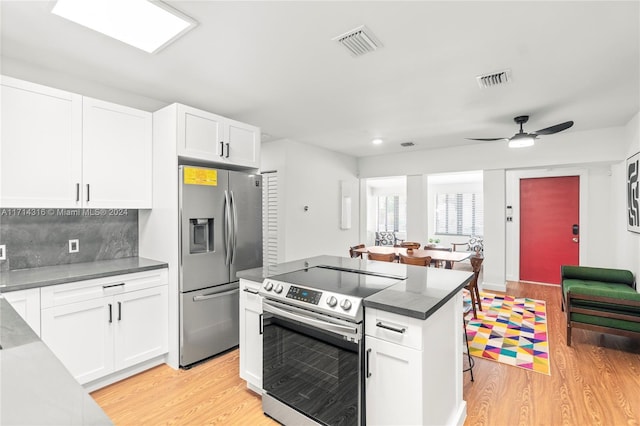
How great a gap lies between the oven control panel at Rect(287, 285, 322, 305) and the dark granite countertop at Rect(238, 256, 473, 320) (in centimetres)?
32

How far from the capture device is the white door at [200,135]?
8.97 feet

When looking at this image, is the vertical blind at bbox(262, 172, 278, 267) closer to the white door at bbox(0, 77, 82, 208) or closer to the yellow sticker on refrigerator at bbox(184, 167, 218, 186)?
the yellow sticker on refrigerator at bbox(184, 167, 218, 186)

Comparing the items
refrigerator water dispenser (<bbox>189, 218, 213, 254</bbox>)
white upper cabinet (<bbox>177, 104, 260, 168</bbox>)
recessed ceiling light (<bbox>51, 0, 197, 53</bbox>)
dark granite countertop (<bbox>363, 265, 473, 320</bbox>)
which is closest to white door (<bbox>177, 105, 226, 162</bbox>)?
white upper cabinet (<bbox>177, 104, 260, 168</bbox>)

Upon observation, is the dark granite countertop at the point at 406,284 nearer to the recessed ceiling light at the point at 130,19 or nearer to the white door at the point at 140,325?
the white door at the point at 140,325

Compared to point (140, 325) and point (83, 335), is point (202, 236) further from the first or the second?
point (83, 335)

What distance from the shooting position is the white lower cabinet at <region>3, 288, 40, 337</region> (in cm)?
Result: 197

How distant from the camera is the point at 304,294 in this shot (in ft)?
6.17

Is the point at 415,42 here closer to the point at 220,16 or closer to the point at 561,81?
the point at 220,16

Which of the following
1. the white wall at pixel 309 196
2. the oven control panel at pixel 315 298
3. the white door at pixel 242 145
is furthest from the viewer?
the white wall at pixel 309 196

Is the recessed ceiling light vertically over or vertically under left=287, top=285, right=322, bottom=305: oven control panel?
over

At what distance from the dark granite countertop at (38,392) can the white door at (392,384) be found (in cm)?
125

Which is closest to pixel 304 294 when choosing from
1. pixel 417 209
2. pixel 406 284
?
pixel 406 284

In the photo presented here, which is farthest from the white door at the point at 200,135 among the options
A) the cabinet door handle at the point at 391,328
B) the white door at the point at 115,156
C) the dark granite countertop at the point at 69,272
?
the cabinet door handle at the point at 391,328

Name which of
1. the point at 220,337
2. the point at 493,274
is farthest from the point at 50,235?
the point at 493,274
